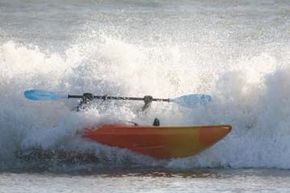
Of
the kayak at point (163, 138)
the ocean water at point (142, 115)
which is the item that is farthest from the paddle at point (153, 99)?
the kayak at point (163, 138)

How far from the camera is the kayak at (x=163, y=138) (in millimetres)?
18531

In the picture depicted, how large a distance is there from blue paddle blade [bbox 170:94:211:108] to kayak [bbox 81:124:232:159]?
95 centimetres

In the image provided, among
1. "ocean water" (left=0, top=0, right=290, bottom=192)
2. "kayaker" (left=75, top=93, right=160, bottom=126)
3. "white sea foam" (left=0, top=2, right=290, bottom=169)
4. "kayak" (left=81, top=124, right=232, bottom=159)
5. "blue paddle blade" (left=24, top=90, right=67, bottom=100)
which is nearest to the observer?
"ocean water" (left=0, top=0, right=290, bottom=192)

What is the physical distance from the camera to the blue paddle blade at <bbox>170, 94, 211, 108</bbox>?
19578 mm

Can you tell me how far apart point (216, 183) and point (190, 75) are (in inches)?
219

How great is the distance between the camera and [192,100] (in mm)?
19641

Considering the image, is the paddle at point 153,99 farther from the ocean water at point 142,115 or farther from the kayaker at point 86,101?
the ocean water at point 142,115

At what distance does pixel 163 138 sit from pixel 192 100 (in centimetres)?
131

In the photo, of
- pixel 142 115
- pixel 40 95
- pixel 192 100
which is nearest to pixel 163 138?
pixel 142 115

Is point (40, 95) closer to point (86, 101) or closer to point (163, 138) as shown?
point (86, 101)

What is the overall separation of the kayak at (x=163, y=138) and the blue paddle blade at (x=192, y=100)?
3.10 feet

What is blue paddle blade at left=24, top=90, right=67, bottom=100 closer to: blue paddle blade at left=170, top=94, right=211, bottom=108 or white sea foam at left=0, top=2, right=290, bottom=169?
white sea foam at left=0, top=2, right=290, bottom=169

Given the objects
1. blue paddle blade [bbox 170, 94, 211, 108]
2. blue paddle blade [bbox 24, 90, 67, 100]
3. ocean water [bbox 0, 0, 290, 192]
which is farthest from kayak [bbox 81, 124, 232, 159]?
blue paddle blade [bbox 24, 90, 67, 100]

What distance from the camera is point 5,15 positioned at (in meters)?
31.5
